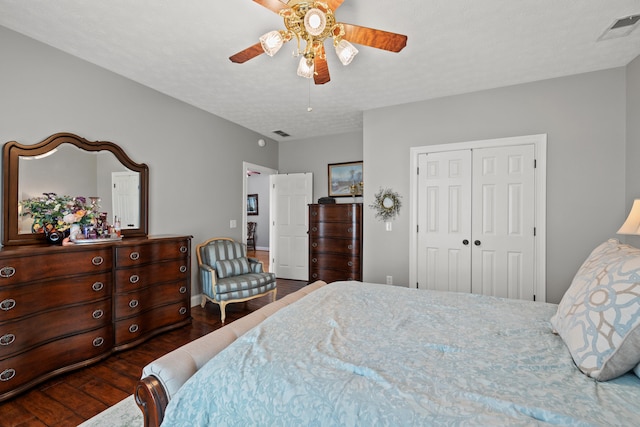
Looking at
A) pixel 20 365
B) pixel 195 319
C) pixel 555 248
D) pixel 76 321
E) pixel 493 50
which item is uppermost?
pixel 493 50

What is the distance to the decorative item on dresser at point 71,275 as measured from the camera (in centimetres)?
199

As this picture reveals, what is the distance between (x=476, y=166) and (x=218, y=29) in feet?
9.91

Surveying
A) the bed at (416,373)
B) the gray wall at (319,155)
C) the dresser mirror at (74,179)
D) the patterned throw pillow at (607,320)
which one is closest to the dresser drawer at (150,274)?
the dresser mirror at (74,179)

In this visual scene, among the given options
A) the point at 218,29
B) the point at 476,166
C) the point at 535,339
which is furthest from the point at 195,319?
the point at 476,166

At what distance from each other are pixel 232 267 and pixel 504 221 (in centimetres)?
337

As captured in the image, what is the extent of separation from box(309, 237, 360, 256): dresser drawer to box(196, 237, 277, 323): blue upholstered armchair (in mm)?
1020

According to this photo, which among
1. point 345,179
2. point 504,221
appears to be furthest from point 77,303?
point 504,221

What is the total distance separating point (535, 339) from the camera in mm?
1302

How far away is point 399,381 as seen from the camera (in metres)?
0.98

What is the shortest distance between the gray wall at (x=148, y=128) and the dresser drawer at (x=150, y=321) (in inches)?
31.0

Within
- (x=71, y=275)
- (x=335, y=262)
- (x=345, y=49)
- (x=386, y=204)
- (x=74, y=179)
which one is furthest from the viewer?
(x=335, y=262)

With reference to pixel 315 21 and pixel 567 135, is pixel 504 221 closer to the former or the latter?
pixel 567 135

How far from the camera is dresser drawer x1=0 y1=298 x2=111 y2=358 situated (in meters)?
1.93

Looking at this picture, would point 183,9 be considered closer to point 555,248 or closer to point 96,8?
point 96,8
